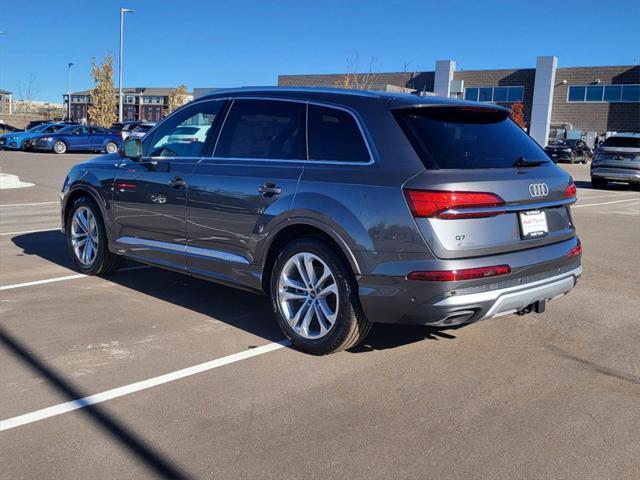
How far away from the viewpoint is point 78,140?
106ft

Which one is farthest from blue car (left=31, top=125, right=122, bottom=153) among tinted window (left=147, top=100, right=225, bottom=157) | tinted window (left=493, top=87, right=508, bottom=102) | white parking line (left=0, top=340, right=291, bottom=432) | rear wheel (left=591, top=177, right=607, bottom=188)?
tinted window (left=493, top=87, right=508, bottom=102)

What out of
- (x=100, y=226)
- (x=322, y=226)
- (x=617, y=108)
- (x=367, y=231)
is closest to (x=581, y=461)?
(x=367, y=231)

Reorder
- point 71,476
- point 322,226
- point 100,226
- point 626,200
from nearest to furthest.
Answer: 1. point 71,476
2. point 322,226
3. point 100,226
4. point 626,200

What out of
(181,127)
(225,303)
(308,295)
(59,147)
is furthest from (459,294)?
(59,147)

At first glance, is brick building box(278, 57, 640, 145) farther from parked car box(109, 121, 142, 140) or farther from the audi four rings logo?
the audi four rings logo

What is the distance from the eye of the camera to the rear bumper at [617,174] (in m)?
20.4

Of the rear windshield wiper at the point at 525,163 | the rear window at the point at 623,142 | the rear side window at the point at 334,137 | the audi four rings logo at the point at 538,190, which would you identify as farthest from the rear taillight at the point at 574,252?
the rear window at the point at 623,142

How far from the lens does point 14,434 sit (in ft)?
11.0

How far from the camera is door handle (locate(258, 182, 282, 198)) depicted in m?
4.71

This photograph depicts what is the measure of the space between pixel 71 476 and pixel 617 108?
6261 centimetres

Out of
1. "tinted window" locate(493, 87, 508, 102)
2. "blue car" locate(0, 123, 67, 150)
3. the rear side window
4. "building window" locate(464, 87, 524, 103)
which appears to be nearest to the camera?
the rear side window

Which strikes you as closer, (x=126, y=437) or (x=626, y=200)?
(x=126, y=437)

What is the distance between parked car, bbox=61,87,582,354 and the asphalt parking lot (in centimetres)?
43

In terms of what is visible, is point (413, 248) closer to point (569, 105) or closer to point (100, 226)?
point (100, 226)
